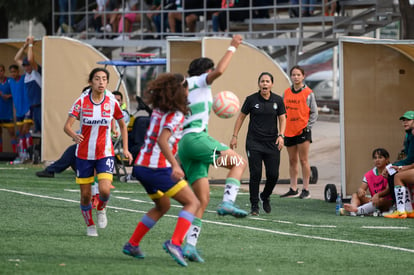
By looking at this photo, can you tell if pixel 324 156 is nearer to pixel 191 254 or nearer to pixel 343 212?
pixel 343 212

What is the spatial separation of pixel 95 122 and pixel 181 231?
2.77 metres

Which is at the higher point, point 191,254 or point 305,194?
point 191,254

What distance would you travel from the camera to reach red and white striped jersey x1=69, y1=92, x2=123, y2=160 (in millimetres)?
11148

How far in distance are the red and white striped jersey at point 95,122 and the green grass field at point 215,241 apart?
3.02 ft

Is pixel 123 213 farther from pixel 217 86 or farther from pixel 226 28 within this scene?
pixel 226 28

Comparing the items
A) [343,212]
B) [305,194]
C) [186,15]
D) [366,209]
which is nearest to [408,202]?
[366,209]

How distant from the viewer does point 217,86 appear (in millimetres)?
18469

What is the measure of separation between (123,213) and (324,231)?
110 inches

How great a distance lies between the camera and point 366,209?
45.8ft

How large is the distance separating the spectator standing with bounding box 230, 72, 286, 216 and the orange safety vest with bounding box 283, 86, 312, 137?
8.11ft

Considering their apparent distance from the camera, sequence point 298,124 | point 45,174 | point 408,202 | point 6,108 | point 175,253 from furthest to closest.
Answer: point 6,108 → point 45,174 → point 298,124 → point 408,202 → point 175,253

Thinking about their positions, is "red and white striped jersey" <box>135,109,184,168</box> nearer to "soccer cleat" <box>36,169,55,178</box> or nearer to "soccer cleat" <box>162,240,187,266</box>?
"soccer cleat" <box>162,240,187,266</box>

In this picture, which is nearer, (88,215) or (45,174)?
(88,215)

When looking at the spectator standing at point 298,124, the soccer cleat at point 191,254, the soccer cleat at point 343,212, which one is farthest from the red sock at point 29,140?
the soccer cleat at point 191,254
